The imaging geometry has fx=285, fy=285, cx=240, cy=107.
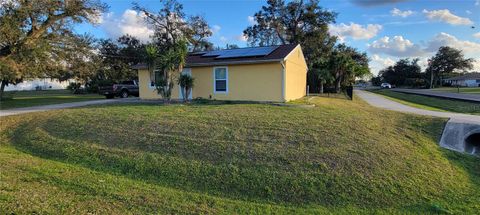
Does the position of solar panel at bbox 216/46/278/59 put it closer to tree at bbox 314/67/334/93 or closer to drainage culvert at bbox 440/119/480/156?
drainage culvert at bbox 440/119/480/156

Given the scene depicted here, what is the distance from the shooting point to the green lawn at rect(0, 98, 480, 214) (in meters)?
4.86

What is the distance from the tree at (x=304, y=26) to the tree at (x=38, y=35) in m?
20.8

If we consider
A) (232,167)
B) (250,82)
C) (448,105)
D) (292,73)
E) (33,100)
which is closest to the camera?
(232,167)

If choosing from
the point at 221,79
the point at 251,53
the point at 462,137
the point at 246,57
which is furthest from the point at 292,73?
the point at 462,137

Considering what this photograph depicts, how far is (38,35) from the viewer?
16766 millimetres

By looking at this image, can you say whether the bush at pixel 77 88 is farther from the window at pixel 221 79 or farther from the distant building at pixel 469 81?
the distant building at pixel 469 81

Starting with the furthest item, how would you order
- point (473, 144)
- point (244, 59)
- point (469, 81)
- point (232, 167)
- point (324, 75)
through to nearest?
point (469, 81)
point (324, 75)
point (244, 59)
point (473, 144)
point (232, 167)

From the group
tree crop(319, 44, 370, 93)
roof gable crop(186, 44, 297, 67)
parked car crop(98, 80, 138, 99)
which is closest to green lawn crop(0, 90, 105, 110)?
parked car crop(98, 80, 138, 99)

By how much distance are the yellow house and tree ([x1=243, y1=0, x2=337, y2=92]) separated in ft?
52.5

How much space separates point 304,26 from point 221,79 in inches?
837

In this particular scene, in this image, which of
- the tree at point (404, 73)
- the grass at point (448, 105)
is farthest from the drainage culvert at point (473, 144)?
the tree at point (404, 73)

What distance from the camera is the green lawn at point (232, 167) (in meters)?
4.86

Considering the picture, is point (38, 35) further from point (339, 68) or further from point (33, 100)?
point (339, 68)

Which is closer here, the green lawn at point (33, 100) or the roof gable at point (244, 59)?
the roof gable at point (244, 59)
